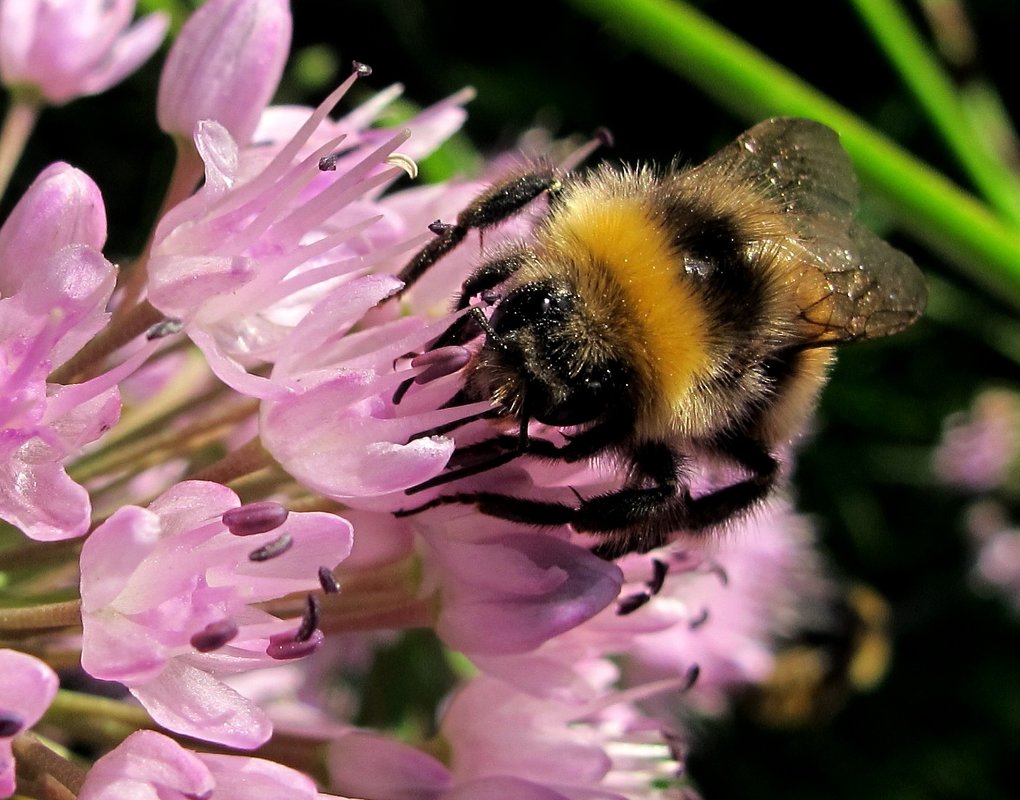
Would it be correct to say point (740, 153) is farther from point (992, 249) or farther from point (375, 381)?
point (992, 249)

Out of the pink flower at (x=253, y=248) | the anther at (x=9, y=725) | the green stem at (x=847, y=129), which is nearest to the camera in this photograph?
the anther at (x=9, y=725)

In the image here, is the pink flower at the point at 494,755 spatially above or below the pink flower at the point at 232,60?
below

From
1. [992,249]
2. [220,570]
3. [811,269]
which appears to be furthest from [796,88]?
[220,570]

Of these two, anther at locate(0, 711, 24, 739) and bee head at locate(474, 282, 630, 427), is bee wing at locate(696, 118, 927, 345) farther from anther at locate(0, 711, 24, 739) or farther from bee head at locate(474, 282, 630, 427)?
anther at locate(0, 711, 24, 739)

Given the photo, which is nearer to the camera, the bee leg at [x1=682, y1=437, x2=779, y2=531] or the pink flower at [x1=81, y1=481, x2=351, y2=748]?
the pink flower at [x1=81, y1=481, x2=351, y2=748]

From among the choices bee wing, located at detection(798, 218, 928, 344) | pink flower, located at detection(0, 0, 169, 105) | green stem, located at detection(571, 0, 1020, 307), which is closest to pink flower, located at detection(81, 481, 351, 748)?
bee wing, located at detection(798, 218, 928, 344)

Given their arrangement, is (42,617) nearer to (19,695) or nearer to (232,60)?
(19,695)

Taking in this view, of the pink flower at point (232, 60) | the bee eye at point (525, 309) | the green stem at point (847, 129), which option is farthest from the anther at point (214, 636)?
the green stem at point (847, 129)

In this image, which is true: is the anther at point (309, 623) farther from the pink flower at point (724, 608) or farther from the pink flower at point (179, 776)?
the pink flower at point (724, 608)
